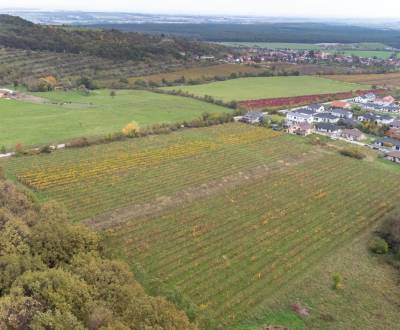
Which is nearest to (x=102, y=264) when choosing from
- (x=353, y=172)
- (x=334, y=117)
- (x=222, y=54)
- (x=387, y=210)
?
(x=387, y=210)

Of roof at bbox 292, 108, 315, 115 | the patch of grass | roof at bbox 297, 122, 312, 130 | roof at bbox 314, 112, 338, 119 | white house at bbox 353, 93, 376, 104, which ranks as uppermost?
white house at bbox 353, 93, 376, 104

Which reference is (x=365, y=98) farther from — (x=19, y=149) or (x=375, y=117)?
(x=19, y=149)

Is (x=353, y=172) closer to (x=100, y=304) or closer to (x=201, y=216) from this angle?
(x=201, y=216)

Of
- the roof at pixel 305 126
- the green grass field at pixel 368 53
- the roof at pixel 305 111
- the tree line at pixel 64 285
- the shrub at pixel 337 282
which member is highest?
the green grass field at pixel 368 53

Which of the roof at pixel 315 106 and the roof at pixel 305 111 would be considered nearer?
the roof at pixel 305 111

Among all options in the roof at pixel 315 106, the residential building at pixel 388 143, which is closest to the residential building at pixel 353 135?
the residential building at pixel 388 143

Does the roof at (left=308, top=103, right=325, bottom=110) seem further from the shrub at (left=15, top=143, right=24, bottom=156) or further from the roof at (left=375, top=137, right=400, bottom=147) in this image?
the shrub at (left=15, top=143, right=24, bottom=156)

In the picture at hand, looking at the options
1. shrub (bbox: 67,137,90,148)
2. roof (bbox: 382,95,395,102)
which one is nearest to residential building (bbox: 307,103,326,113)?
roof (bbox: 382,95,395,102)

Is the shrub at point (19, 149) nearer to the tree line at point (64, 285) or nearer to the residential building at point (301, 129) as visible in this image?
the tree line at point (64, 285)
